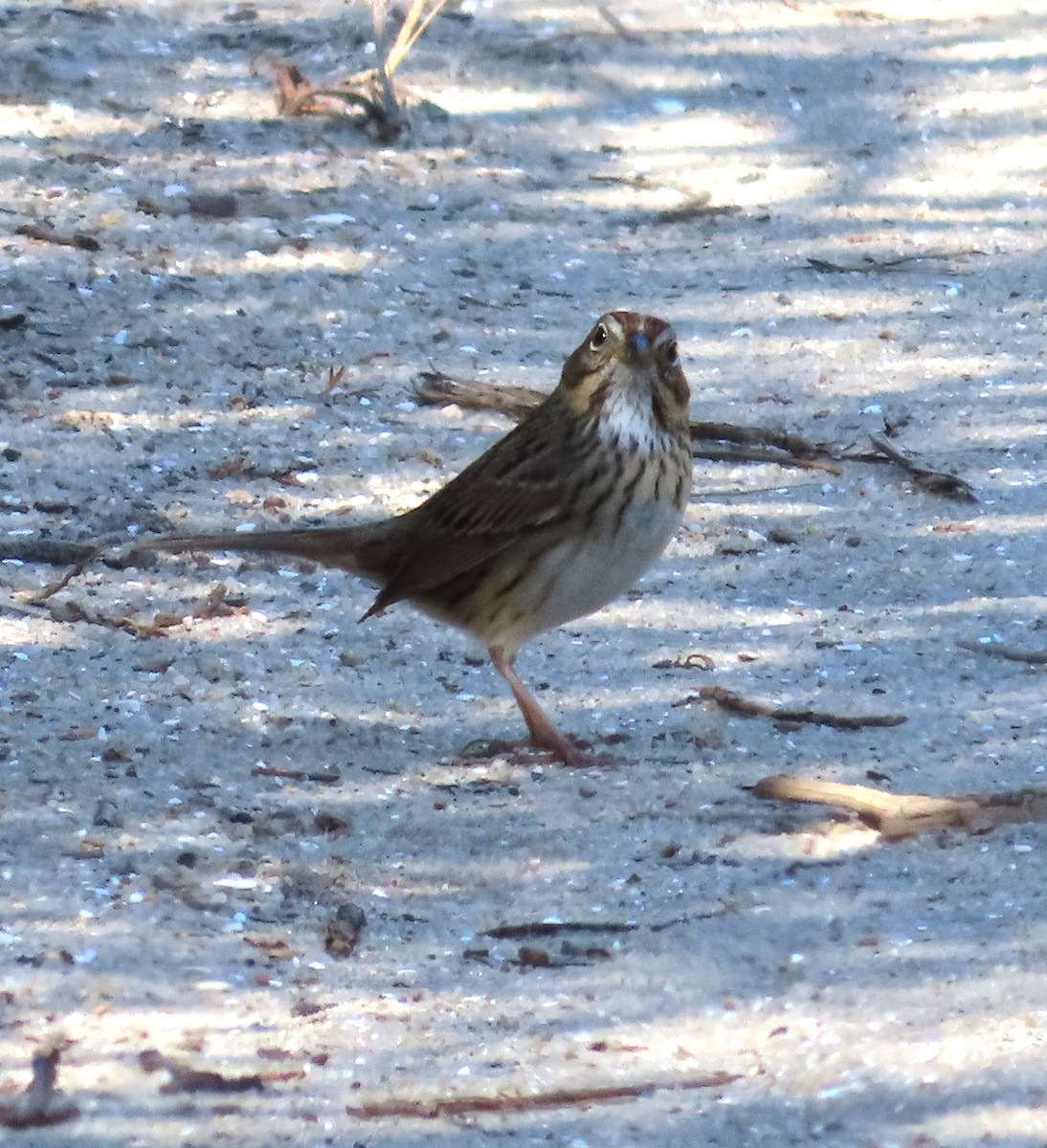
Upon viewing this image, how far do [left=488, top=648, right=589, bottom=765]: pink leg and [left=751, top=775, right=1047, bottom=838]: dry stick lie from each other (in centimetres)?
66

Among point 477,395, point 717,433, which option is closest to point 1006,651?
point 717,433

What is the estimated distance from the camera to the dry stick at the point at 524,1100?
11.8 ft

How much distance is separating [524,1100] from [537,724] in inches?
73.4

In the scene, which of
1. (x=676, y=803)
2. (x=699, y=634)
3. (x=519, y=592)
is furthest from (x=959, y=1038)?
(x=699, y=634)

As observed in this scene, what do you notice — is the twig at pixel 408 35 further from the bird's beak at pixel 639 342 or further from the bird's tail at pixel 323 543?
the bird's beak at pixel 639 342

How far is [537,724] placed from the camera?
5.46 m

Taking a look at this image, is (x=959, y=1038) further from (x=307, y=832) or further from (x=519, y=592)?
(x=519, y=592)

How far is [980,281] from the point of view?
8.75 meters

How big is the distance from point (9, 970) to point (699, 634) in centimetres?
265

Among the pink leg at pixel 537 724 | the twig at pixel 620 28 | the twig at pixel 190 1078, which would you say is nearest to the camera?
the twig at pixel 190 1078

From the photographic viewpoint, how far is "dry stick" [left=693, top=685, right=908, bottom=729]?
5.48 metres

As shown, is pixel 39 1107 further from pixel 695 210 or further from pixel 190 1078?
pixel 695 210

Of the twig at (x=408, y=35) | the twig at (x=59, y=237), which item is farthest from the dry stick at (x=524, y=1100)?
the twig at (x=408, y=35)

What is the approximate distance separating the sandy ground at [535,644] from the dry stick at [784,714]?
1.9 inches
